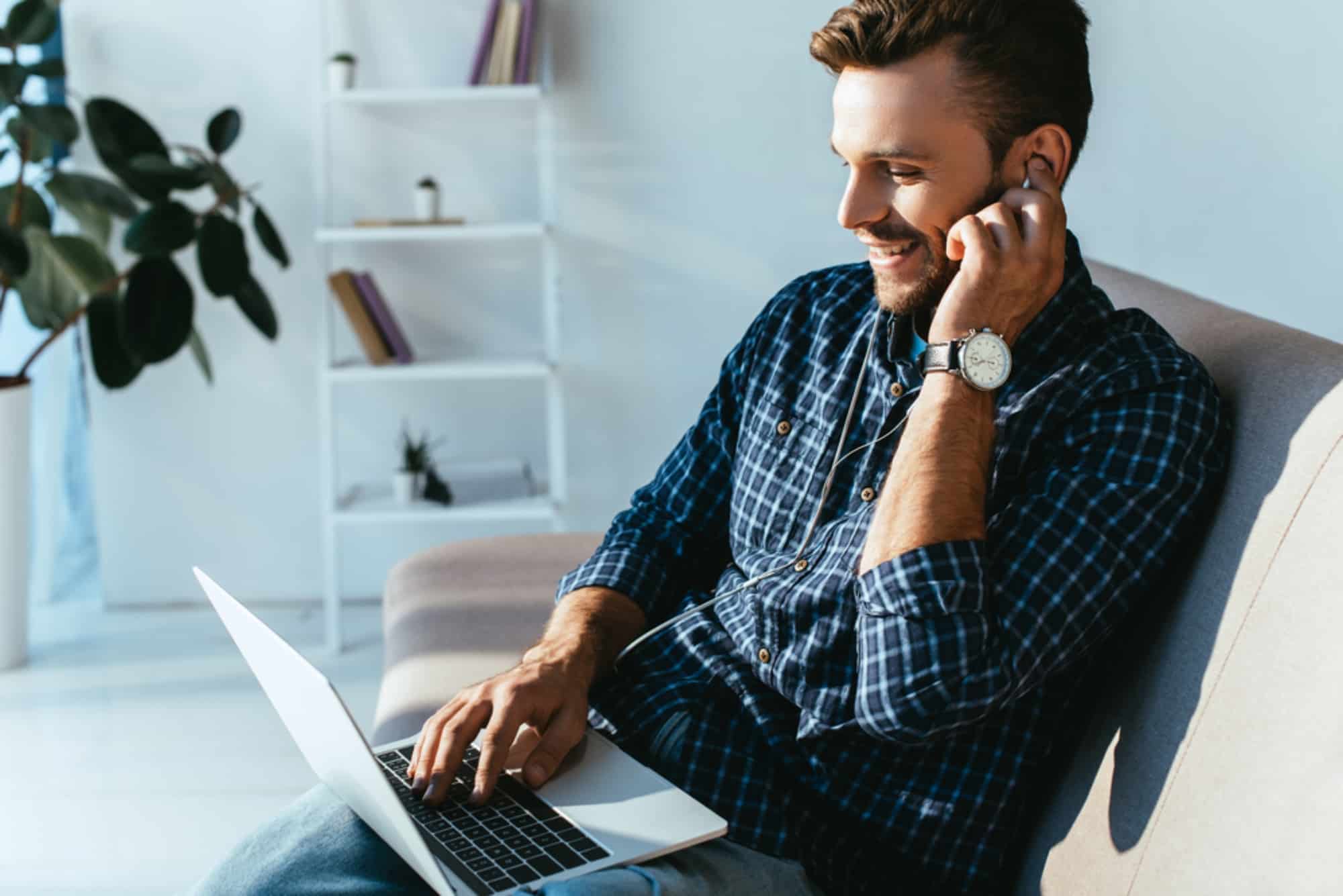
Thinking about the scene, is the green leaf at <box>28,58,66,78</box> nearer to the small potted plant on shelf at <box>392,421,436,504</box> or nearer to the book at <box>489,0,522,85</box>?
the book at <box>489,0,522,85</box>

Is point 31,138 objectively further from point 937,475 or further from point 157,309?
point 937,475

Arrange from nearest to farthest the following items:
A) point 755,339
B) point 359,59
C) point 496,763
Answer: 1. point 496,763
2. point 755,339
3. point 359,59

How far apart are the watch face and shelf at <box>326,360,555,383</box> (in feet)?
6.43

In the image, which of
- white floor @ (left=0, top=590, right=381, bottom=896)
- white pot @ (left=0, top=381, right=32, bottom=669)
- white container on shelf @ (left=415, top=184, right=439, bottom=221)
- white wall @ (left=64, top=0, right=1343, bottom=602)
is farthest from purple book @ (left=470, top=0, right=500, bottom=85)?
white floor @ (left=0, top=590, right=381, bottom=896)

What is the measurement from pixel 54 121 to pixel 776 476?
2.09 m

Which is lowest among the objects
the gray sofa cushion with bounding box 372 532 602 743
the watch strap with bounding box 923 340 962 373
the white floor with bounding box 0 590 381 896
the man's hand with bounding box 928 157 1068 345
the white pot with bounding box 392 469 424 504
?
the white floor with bounding box 0 590 381 896

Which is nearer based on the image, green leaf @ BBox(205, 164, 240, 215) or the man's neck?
the man's neck

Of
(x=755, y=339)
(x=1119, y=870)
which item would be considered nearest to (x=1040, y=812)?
(x=1119, y=870)

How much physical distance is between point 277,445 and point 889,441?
7.76ft

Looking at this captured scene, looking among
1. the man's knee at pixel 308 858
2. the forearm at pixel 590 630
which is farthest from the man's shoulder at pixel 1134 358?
the man's knee at pixel 308 858

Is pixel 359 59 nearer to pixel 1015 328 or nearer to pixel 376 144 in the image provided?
pixel 376 144

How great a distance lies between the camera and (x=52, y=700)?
290 cm

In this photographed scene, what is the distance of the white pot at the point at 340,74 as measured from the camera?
10.1ft

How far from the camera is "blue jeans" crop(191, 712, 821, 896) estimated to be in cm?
108
